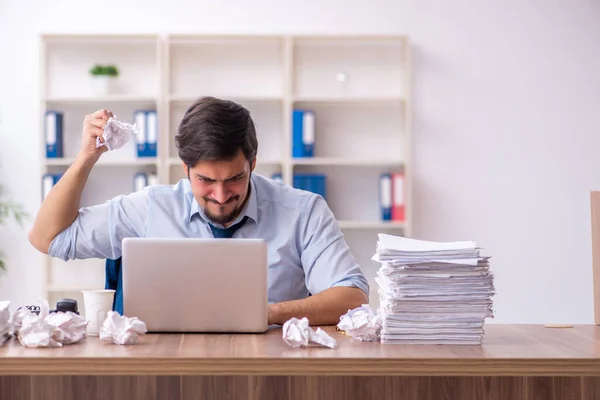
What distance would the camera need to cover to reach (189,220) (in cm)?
253

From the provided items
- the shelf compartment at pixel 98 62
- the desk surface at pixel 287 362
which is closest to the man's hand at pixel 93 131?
the desk surface at pixel 287 362

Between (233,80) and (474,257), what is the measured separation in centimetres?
319

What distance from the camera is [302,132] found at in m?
4.59

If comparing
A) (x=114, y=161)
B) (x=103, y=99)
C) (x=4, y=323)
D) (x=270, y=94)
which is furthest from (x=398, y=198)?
(x=4, y=323)

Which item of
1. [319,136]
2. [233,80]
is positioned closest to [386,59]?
[319,136]

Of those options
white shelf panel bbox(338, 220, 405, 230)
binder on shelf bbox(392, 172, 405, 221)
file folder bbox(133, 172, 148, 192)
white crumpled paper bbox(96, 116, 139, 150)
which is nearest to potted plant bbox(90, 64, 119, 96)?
file folder bbox(133, 172, 148, 192)

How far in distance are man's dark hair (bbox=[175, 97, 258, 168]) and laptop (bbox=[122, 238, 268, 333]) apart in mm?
552

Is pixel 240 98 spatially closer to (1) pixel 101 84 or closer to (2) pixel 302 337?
(1) pixel 101 84

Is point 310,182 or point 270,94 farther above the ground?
point 270,94

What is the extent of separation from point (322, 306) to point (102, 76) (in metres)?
2.84

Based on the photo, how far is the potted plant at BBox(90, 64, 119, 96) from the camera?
15.1 ft

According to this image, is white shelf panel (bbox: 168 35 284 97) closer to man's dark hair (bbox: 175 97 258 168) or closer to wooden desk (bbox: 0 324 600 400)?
man's dark hair (bbox: 175 97 258 168)

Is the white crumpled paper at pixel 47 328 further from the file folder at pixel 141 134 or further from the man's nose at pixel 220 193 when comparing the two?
the file folder at pixel 141 134

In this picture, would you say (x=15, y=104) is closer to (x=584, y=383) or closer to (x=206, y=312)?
(x=206, y=312)
